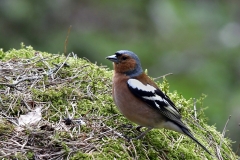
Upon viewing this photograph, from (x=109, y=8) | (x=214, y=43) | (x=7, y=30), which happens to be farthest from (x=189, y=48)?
(x=7, y=30)

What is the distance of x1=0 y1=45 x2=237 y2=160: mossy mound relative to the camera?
14.8 ft

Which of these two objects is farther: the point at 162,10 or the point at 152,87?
the point at 162,10

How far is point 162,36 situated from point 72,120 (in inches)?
350

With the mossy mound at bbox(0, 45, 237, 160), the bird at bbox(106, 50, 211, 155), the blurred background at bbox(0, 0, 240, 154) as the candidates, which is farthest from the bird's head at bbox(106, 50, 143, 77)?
the blurred background at bbox(0, 0, 240, 154)

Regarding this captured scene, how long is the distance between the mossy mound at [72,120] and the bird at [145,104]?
0.17 meters

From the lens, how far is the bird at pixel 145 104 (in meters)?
5.20

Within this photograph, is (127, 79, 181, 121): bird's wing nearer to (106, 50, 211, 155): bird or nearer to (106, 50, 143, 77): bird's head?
(106, 50, 211, 155): bird

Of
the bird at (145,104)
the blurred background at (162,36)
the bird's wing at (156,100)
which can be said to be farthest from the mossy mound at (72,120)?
the blurred background at (162,36)

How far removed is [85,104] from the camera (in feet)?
17.6

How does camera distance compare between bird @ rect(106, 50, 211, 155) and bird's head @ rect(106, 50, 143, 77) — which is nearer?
bird @ rect(106, 50, 211, 155)

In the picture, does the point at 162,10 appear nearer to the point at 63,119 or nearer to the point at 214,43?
the point at 214,43

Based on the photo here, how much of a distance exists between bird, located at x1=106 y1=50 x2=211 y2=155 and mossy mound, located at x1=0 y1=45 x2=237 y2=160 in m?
0.17

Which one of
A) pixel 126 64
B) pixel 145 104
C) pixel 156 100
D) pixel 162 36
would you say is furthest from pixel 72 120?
pixel 162 36

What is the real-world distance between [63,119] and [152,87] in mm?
1198
